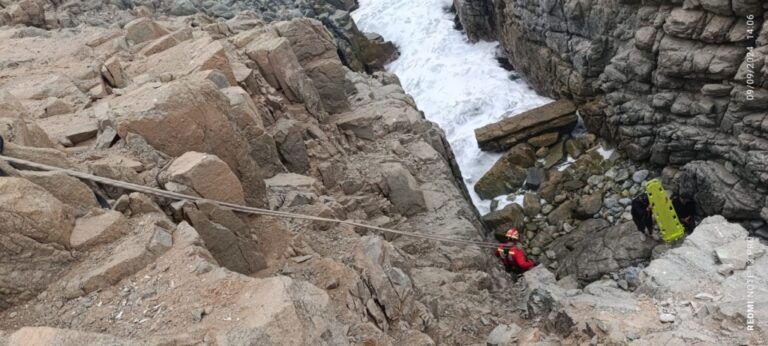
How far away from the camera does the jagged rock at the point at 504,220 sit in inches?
717

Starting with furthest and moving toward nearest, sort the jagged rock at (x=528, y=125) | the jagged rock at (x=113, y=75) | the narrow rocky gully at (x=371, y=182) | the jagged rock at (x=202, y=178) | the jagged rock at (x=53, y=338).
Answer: the jagged rock at (x=528, y=125), the jagged rock at (x=113, y=75), the jagged rock at (x=202, y=178), the narrow rocky gully at (x=371, y=182), the jagged rock at (x=53, y=338)

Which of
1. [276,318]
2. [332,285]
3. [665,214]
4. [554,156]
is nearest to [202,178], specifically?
[332,285]

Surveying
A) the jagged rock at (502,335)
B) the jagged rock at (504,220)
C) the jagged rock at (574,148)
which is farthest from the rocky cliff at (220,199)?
the jagged rock at (574,148)

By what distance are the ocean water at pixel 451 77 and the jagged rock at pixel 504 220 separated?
144cm

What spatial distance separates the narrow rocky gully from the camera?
5.89 metres

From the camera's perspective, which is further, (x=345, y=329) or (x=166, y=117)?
(x=166, y=117)

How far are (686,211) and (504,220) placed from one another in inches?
208

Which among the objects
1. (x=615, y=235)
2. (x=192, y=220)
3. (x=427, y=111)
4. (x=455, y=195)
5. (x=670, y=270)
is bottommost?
(x=427, y=111)

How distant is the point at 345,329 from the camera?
22.3ft

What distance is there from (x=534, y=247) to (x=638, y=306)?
8525 millimetres

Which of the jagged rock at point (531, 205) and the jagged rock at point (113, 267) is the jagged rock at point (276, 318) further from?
the jagged rock at point (531, 205)

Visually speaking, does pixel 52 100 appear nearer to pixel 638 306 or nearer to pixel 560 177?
pixel 638 306

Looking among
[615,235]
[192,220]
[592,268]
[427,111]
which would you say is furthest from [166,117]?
[427,111]

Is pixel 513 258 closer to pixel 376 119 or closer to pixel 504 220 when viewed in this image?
pixel 504 220
